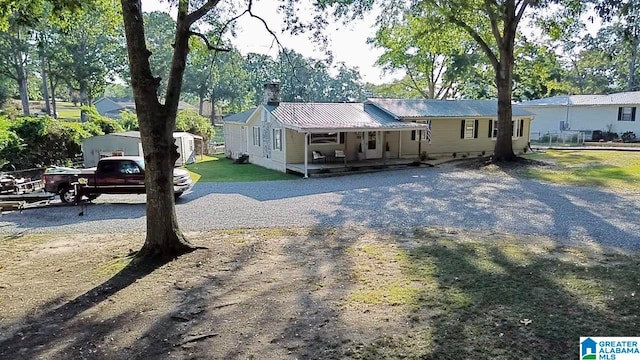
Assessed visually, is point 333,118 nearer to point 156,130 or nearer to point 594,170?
point 594,170

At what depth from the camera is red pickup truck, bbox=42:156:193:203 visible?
1447cm

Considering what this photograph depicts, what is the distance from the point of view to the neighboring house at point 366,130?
2097 cm

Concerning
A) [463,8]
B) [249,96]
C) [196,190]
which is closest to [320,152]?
[196,190]

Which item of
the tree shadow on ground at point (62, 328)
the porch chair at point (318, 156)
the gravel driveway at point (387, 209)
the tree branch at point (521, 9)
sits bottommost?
the tree shadow on ground at point (62, 328)

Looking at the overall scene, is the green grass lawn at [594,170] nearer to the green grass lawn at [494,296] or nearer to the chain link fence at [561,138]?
the chain link fence at [561,138]

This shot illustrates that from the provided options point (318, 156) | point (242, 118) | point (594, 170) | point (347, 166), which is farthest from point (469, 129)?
point (242, 118)

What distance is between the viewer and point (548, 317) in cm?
499

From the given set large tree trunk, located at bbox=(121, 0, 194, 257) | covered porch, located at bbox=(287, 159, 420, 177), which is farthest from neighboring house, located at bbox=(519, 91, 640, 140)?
large tree trunk, located at bbox=(121, 0, 194, 257)

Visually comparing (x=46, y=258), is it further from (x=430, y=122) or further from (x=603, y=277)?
(x=430, y=122)

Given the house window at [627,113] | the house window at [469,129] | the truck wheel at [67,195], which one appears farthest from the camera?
the house window at [627,113]

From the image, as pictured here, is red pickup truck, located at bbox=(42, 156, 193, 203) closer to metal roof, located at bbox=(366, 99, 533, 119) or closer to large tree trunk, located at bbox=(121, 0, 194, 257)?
large tree trunk, located at bbox=(121, 0, 194, 257)

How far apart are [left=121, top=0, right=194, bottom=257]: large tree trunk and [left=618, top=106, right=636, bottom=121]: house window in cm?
3645

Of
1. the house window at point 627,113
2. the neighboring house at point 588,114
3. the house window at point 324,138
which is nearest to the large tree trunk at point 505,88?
the house window at point 324,138

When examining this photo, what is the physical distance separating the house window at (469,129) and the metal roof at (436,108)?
0.50 m
